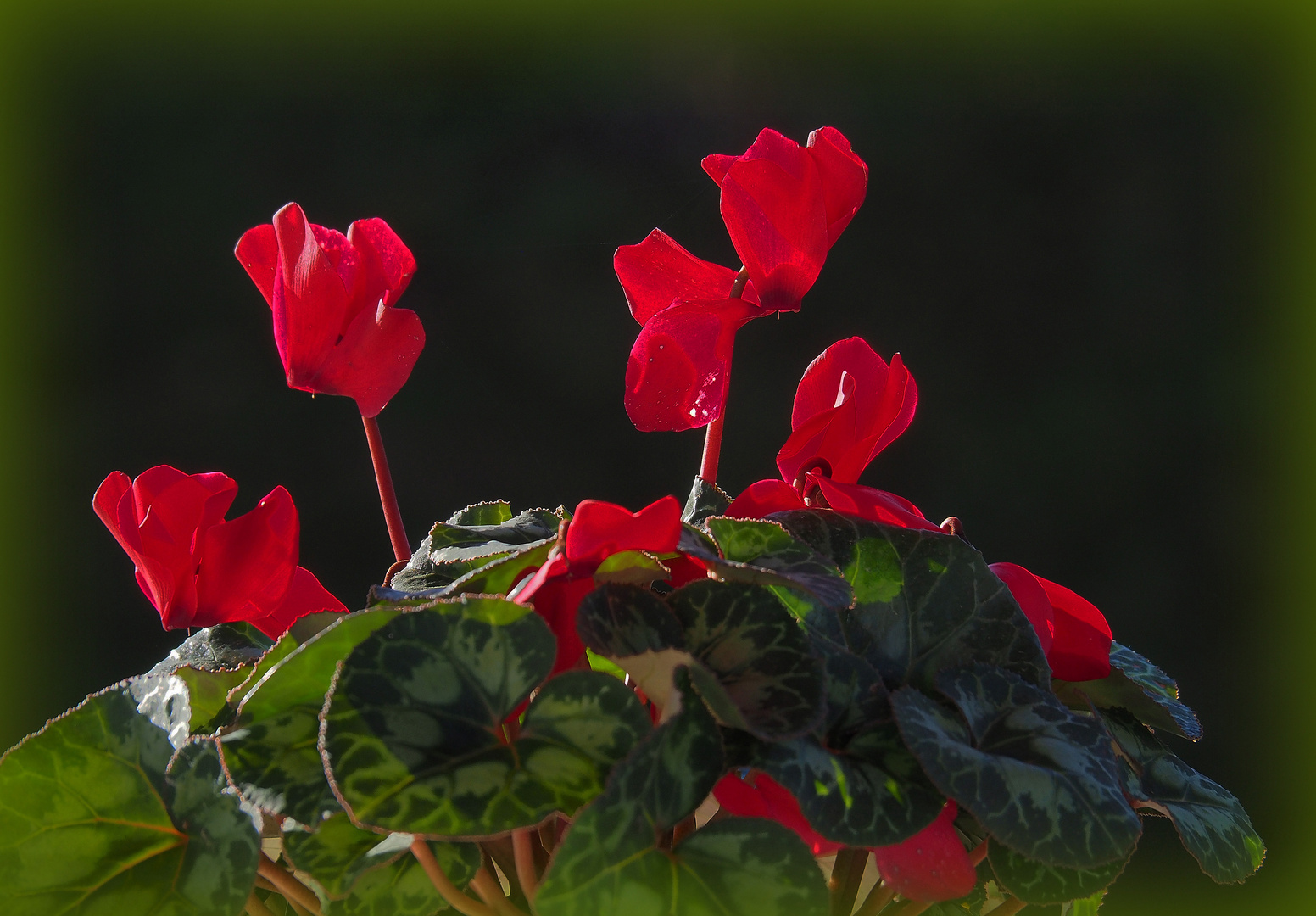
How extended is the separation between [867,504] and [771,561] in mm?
79

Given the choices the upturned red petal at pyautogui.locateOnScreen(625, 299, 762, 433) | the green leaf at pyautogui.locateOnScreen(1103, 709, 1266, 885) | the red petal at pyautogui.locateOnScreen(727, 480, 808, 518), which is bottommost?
the green leaf at pyautogui.locateOnScreen(1103, 709, 1266, 885)

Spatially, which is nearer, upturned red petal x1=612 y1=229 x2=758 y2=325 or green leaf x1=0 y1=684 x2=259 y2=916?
green leaf x1=0 y1=684 x2=259 y2=916

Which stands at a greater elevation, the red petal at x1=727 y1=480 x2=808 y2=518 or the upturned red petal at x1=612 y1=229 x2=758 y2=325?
the upturned red petal at x1=612 y1=229 x2=758 y2=325

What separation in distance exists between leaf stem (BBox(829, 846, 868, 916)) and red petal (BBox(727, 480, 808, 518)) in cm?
10

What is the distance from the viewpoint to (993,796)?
27cm

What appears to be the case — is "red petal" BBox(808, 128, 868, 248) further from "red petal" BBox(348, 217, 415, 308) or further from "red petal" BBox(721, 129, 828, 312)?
"red petal" BBox(348, 217, 415, 308)

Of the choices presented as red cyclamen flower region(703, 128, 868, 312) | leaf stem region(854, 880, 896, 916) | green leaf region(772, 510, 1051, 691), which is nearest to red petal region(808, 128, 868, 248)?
red cyclamen flower region(703, 128, 868, 312)

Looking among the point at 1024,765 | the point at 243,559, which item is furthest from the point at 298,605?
the point at 1024,765

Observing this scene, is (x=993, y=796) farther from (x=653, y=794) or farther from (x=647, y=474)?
(x=647, y=474)

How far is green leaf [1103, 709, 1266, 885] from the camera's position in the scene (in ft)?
1.06

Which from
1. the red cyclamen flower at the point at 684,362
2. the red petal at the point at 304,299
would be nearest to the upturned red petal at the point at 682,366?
the red cyclamen flower at the point at 684,362

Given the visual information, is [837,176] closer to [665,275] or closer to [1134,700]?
[665,275]

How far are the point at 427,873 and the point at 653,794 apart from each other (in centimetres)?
8

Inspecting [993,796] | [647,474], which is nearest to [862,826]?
[993,796]
